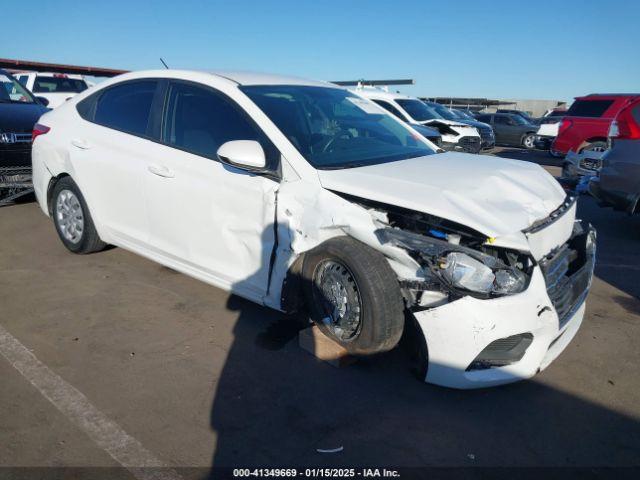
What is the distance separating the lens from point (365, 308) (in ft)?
9.33

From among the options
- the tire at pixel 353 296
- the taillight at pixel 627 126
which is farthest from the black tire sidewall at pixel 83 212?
the taillight at pixel 627 126

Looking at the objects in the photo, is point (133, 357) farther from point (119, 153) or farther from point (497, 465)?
point (497, 465)

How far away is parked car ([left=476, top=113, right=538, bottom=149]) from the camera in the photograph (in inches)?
848

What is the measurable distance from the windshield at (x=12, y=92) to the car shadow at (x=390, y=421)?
Result: 6.61 m

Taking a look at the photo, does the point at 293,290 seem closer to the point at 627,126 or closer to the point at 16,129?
the point at 627,126

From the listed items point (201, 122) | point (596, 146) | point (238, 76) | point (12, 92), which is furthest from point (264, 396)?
point (596, 146)

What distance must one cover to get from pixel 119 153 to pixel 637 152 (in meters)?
5.32

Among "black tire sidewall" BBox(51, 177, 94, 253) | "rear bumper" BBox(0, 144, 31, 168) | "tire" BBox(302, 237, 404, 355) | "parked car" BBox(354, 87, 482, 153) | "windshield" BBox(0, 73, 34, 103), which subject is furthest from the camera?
"parked car" BBox(354, 87, 482, 153)

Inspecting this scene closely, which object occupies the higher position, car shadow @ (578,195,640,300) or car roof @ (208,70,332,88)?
car roof @ (208,70,332,88)

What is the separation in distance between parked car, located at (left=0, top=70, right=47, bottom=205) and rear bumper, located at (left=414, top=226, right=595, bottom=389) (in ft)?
19.8

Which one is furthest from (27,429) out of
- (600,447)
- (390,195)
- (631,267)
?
(631,267)

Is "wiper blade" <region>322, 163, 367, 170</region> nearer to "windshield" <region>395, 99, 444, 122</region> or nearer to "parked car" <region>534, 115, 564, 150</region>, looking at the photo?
"windshield" <region>395, 99, 444, 122</region>

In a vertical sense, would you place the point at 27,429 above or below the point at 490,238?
below

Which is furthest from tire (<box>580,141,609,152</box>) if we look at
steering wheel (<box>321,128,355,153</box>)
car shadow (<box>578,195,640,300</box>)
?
steering wheel (<box>321,128,355,153</box>)
